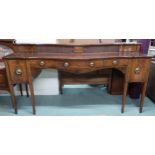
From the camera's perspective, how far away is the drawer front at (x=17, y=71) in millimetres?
1700

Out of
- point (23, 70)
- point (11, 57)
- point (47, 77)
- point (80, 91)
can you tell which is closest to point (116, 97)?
point (80, 91)

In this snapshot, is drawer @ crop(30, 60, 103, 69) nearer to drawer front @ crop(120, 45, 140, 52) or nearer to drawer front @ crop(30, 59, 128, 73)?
drawer front @ crop(30, 59, 128, 73)

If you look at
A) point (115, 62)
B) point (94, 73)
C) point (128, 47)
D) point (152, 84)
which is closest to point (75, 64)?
point (115, 62)

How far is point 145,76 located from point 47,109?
4.26 ft

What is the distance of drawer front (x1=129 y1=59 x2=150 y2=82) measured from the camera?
174cm

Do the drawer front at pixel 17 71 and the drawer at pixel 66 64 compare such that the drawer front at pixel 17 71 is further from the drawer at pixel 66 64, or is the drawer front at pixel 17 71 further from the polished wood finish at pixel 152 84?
the polished wood finish at pixel 152 84

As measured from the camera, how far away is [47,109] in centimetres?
206

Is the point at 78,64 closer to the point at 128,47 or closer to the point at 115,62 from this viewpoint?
the point at 115,62

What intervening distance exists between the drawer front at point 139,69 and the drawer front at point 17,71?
4.01 feet

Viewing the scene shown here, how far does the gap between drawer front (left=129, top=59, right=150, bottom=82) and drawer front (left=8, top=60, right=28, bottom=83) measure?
1221 millimetres

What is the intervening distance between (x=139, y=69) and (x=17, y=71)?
4.54ft

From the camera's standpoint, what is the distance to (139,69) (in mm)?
1773

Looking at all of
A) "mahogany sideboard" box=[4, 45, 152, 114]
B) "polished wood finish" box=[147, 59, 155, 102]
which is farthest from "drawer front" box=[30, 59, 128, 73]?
"polished wood finish" box=[147, 59, 155, 102]

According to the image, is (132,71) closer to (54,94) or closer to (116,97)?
(116,97)
